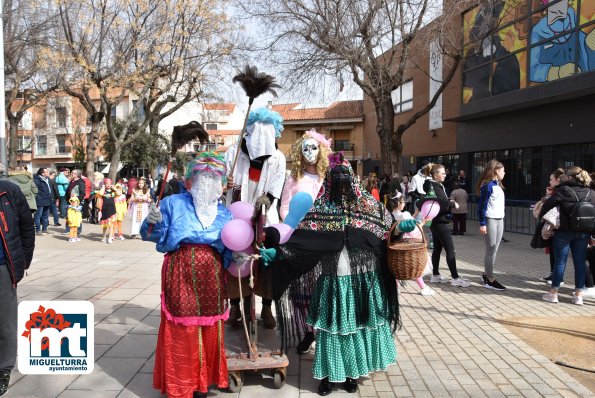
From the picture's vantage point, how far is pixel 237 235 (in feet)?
10.4

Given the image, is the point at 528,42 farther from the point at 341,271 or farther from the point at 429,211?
the point at 341,271

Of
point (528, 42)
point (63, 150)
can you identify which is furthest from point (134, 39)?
point (63, 150)

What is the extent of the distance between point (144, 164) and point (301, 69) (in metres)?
21.9

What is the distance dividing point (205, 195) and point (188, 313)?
2.71 ft

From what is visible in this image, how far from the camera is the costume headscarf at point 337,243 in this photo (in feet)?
11.4

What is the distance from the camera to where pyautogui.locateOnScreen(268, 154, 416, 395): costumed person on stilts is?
347 cm

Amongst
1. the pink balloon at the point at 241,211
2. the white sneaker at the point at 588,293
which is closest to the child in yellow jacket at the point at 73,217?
the pink balloon at the point at 241,211

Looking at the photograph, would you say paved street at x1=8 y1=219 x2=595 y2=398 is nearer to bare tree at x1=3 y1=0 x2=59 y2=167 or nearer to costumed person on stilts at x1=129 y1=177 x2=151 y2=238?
costumed person on stilts at x1=129 y1=177 x2=151 y2=238

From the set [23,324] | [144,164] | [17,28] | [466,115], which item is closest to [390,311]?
[23,324]

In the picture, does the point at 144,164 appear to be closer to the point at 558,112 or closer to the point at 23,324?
the point at 558,112

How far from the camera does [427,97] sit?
82.2 ft

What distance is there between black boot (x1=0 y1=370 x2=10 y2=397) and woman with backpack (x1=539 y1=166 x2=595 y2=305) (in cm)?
625

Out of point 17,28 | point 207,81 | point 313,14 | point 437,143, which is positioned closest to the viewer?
point 313,14

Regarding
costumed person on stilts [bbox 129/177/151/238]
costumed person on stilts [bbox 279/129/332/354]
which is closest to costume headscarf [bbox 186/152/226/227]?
costumed person on stilts [bbox 279/129/332/354]
